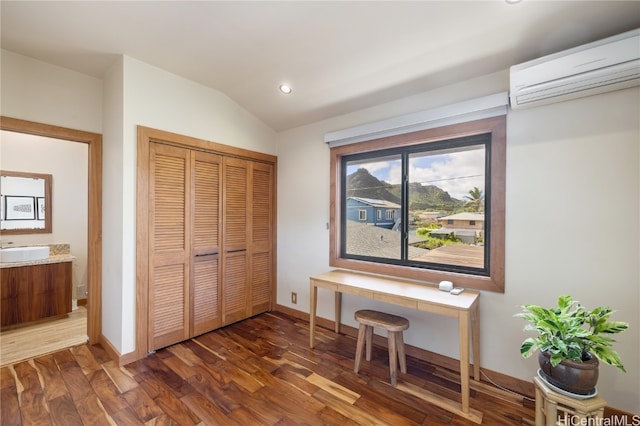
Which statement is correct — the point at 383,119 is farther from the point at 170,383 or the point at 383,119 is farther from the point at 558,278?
the point at 170,383

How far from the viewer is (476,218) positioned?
7.73 feet

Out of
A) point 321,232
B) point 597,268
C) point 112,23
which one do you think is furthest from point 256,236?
point 597,268

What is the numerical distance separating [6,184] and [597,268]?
20.0ft

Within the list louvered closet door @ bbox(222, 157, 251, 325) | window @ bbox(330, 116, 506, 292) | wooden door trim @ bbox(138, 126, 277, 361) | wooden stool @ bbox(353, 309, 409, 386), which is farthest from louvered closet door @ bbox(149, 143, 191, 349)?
wooden stool @ bbox(353, 309, 409, 386)

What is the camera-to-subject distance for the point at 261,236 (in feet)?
11.8

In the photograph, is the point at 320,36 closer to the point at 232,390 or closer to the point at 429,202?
the point at 429,202

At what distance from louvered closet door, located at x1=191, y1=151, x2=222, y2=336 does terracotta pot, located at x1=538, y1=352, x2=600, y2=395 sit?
2931mm

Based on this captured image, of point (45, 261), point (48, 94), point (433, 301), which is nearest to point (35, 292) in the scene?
point (45, 261)

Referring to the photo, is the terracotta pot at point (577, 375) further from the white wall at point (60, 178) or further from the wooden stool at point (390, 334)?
the white wall at point (60, 178)

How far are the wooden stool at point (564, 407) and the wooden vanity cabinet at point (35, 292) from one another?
15.9ft

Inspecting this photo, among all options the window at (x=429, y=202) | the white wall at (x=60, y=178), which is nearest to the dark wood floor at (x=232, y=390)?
the window at (x=429, y=202)

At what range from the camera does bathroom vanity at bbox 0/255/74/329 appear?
3.11 metres

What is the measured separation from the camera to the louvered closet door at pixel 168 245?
257cm

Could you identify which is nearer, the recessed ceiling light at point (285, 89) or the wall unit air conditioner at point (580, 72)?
the wall unit air conditioner at point (580, 72)
